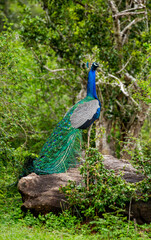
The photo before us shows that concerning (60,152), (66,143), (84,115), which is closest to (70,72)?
(84,115)

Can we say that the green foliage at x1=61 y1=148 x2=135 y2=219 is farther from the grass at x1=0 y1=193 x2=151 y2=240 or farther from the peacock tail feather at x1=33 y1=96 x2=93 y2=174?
the peacock tail feather at x1=33 y1=96 x2=93 y2=174

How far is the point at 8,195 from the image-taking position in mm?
6980

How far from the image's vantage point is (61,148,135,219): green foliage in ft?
17.1

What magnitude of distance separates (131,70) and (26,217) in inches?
239

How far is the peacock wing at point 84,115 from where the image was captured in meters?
6.39

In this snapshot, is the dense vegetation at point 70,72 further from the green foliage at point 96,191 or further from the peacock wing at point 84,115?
the green foliage at point 96,191

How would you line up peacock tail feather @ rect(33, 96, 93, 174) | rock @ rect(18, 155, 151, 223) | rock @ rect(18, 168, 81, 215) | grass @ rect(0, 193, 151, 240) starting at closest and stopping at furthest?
grass @ rect(0, 193, 151, 240) → rock @ rect(18, 155, 151, 223) → rock @ rect(18, 168, 81, 215) → peacock tail feather @ rect(33, 96, 93, 174)

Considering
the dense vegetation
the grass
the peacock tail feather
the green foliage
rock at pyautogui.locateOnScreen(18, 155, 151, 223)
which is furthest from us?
the dense vegetation

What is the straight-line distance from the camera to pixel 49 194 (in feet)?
18.6

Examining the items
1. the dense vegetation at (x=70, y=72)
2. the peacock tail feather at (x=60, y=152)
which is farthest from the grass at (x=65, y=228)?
the peacock tail feather at (x=60, y=152)

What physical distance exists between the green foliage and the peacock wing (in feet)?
3.02

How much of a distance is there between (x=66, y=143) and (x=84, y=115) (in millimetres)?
673

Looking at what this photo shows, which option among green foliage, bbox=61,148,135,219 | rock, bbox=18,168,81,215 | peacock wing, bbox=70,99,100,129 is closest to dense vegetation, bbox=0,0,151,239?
rock, bbox=18,168,81,215

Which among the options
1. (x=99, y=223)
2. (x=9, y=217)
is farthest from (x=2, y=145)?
(x=99, y=223)
